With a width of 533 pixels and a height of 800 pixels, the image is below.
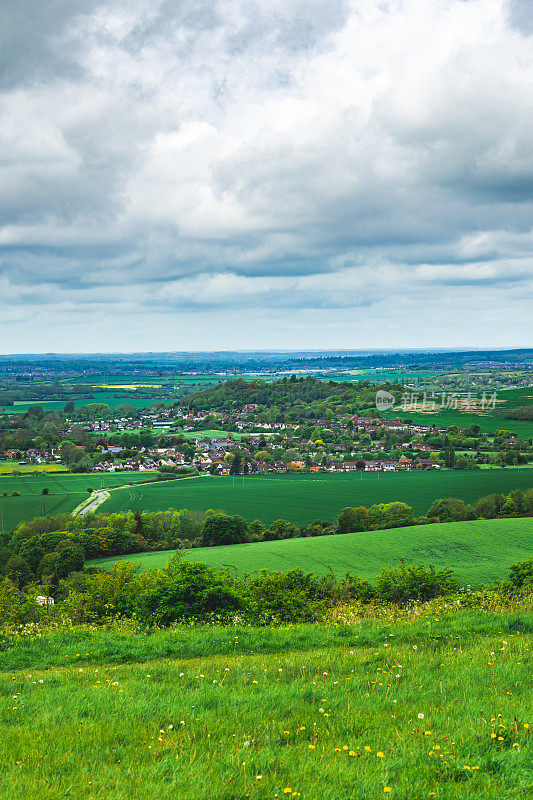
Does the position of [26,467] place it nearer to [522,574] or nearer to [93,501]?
[93,501]

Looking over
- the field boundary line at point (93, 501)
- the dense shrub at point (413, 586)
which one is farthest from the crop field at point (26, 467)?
the dense shrub at point (413, 586)

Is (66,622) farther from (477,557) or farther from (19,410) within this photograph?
(19,410)

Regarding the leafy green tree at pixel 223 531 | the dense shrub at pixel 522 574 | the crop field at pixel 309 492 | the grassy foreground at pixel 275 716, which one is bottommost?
the crop field at pixel 309 492

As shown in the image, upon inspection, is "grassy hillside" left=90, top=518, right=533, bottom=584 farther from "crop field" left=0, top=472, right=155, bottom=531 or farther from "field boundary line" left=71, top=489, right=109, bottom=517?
"crop field" left=0, top=472, right=155, bottom=531

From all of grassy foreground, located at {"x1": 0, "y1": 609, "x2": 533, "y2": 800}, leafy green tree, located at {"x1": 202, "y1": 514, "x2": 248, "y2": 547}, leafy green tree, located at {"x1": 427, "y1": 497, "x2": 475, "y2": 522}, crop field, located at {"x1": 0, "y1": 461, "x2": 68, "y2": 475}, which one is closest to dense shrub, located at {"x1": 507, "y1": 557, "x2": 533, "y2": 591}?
grassy foreground, located at {"x1": 0, "y1": 609, "x2": 533, "y2": 800}

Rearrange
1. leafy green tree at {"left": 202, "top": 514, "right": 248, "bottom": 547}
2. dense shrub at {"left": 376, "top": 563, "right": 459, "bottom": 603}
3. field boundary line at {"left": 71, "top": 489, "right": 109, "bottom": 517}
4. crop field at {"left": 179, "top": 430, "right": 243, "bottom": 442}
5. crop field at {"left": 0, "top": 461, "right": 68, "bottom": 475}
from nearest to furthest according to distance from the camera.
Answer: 1. dense shrub at {"left": 376, "top": 563, "right": 459, "bottom": 603}
2. leafy green tree at {"left": 202, "top": 514, "right": 248, "bottom": 547}
3. field boundary line at {"left": 71, "top": 489, "right": 109, "bottom": 517}
4. crop field at {"left": 0, "top": 461, "right": 68, "bottom": 475}
5. crop field at {"left": 179, "top": 430, "right": 243, "bottom": 442}

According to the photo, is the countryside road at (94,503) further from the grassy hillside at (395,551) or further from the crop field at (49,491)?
the grassy hillside at (395,551)

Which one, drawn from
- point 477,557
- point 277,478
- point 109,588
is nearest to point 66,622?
point 109,588
